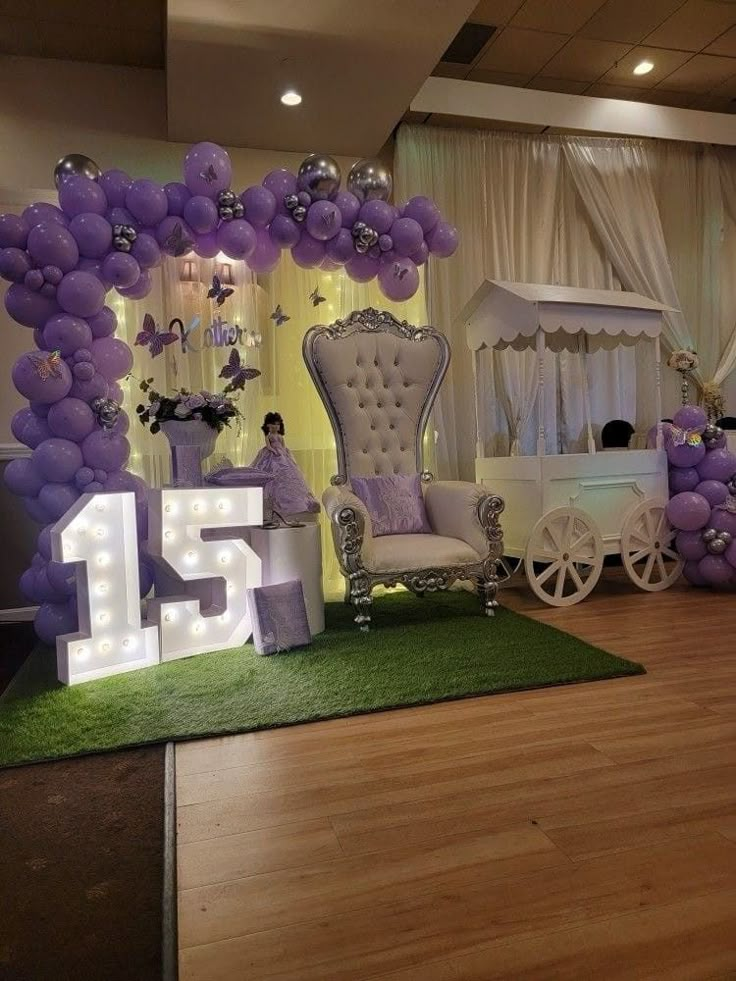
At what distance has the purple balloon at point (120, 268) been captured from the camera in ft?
10.2

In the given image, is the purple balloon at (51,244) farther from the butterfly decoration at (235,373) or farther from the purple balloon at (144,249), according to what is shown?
the butterfly decoration at (235,373)

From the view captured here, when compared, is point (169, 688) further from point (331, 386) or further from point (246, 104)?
point (246, 104)

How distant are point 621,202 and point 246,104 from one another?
2.76 m

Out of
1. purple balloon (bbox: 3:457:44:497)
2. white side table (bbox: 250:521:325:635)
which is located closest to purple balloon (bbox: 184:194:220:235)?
purple balloon (bbox: 3:457:44:497)

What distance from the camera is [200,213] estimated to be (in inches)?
126

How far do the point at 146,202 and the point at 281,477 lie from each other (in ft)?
4.49

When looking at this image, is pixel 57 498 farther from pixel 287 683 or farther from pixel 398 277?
pixel 398 277

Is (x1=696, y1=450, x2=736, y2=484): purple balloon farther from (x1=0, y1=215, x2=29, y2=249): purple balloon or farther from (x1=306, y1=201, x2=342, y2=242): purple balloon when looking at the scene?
(x1=0, y1=215, x2=29, y2=249): purple balloon

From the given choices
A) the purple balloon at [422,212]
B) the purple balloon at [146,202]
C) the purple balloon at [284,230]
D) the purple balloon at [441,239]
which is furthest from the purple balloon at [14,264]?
the purple balloon at [441,239]

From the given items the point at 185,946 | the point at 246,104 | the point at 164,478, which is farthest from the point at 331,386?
the point at 185,946

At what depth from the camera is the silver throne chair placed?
3211mm

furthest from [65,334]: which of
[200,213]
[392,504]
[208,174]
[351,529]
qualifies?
[392,504]

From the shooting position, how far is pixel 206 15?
3152 mm

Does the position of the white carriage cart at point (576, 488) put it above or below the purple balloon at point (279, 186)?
below
